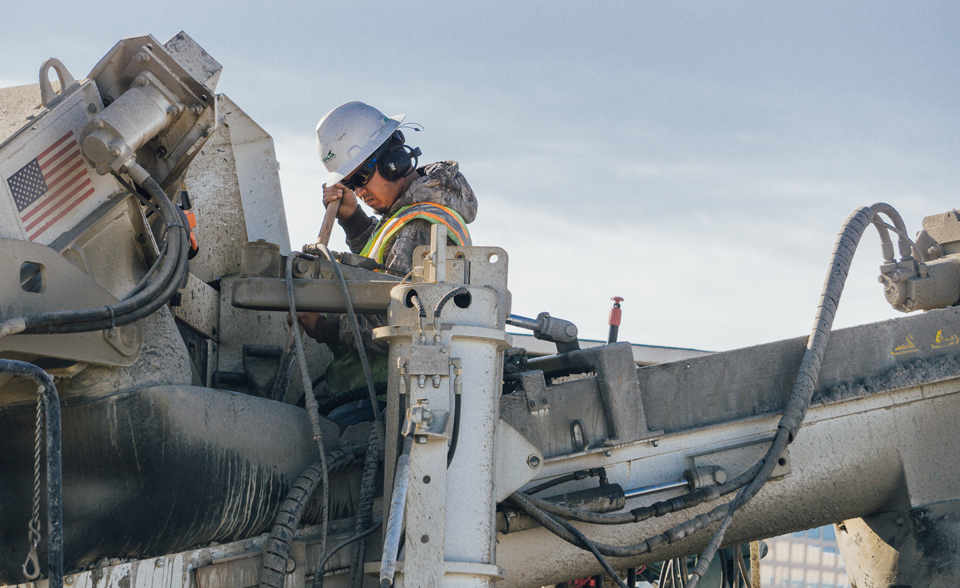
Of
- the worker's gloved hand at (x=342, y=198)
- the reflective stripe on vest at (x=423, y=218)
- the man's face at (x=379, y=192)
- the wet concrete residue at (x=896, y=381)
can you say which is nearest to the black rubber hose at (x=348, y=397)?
the reflective stripe on vest at (x=423, y=218)

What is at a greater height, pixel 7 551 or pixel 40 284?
pixel 40 284

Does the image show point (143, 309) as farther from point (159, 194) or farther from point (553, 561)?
point (553, 561)

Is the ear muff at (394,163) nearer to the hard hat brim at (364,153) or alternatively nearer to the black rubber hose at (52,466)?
the hard hat brim at (364,153)

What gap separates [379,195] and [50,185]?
1.74 meters

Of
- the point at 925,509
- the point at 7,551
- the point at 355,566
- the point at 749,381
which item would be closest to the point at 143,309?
the point at 7,551

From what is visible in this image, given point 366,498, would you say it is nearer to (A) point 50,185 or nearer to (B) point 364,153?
(A) point 50,185

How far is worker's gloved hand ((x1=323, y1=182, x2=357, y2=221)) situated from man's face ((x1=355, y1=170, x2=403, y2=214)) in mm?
129

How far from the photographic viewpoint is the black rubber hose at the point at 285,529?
7.69 ft

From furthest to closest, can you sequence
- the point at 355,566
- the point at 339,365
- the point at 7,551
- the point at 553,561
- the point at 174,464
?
the point at 339,365 < the point at 553,561 < the point at 355,566 < the point at 174,464 < the point at 7,551

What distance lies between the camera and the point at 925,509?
284 cm

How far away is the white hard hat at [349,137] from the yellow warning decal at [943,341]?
2.32 meters

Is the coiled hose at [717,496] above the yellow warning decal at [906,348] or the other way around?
the other way around

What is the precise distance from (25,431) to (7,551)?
29 cm

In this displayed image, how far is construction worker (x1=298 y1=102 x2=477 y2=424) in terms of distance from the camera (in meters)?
3.38
